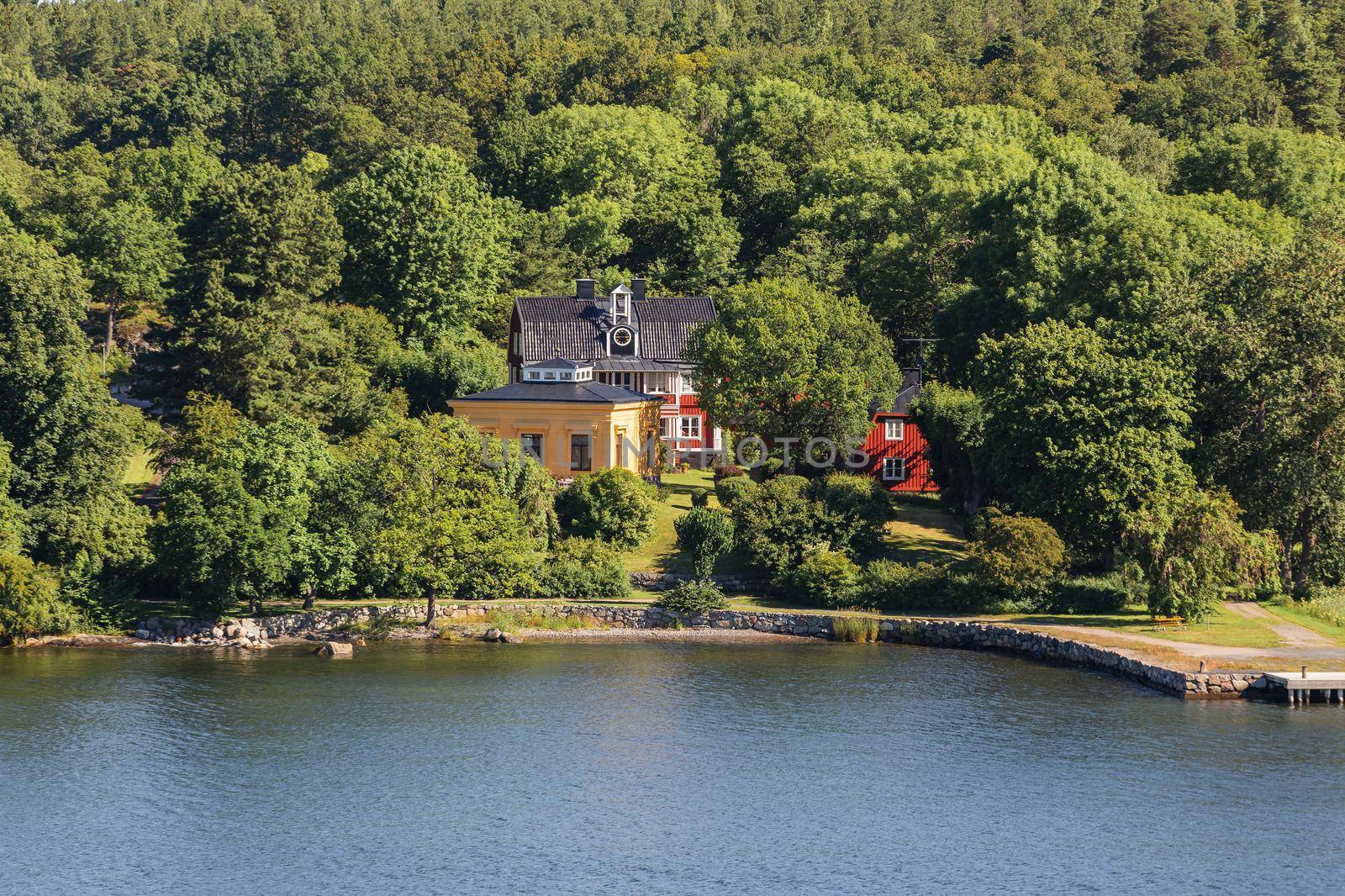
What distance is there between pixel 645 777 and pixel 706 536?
950 inches

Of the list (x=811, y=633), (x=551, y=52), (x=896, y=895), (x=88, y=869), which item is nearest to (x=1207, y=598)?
(x=811, y=633)

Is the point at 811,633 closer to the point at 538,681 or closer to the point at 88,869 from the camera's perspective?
the point at 538,681

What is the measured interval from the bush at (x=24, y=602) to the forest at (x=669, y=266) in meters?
0.18

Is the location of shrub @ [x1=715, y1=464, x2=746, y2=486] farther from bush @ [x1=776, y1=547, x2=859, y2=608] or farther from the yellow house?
bush @ [x1=776, y1=547, x2=859, y2=608]

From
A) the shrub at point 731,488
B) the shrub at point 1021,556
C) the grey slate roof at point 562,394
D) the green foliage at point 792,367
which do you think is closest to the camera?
the shrub at point 1021,556

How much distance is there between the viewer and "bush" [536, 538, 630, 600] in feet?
238

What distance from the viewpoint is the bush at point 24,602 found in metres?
65.5

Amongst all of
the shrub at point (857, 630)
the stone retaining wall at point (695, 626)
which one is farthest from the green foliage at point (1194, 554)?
the shrub at point (857, 630)

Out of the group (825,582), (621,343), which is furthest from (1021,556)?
(621,343)

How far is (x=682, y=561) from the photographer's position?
75.4 meters

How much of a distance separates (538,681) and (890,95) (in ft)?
277

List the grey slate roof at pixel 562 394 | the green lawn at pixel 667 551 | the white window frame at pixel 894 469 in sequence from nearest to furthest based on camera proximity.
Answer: the green lawn at pixel 667 551
the grey slate roof at pixel 562 394
the white window frame at pixel 894 469

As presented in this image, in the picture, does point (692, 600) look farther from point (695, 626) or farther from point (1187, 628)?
point (1187, 628)

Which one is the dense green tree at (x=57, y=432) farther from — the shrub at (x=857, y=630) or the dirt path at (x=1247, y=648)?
the dirt path at (x=1247, y=648)
